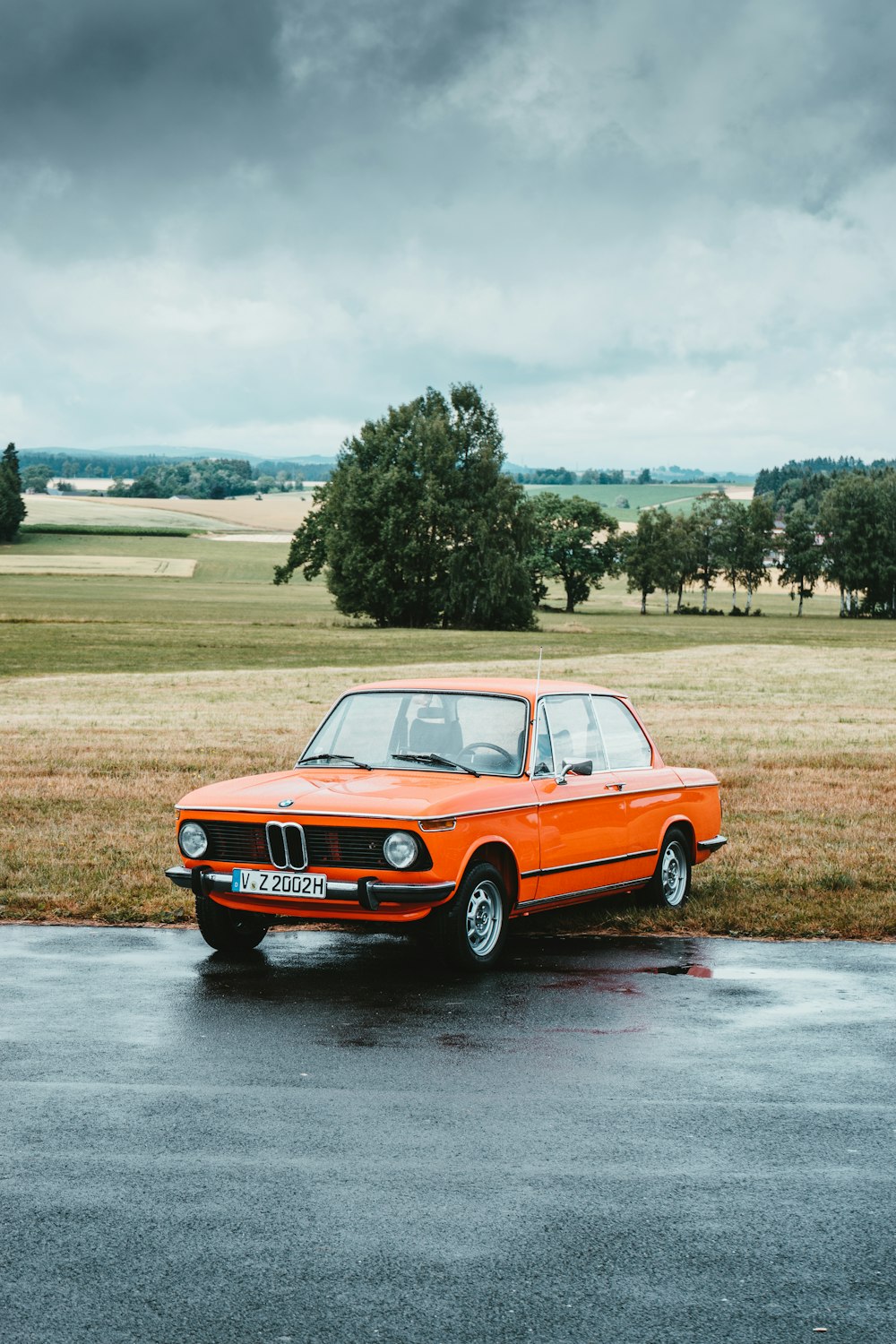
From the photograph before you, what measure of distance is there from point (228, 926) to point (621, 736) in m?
2.93

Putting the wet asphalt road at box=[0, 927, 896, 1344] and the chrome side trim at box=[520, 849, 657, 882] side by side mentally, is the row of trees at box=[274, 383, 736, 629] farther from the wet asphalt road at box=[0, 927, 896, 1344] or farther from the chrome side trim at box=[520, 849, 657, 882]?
the wet asphalt road at box=[0, 927, 896, 1344]

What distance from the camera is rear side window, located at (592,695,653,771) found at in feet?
32.8

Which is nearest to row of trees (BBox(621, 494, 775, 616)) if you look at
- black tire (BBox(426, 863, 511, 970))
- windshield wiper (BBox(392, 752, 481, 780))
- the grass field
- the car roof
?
the grass field

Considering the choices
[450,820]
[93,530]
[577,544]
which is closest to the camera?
[450,820]

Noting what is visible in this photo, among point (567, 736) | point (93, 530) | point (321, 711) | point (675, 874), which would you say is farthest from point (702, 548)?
point (567, 736)

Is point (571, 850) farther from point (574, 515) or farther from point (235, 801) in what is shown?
point (574, 515)

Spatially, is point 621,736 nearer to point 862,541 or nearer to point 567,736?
point 567,736

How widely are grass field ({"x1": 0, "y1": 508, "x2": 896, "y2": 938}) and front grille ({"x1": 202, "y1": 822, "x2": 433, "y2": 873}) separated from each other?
179 cm

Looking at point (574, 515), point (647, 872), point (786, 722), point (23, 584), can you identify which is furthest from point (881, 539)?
point (647, 872)

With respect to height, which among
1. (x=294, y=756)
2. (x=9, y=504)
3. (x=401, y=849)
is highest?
(x=9, y=504)

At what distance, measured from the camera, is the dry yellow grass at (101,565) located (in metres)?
107

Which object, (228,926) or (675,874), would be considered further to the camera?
(675,874)

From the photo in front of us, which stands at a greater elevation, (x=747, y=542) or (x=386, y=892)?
(x=747, y=542)

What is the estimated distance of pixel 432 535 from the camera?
80.1m
